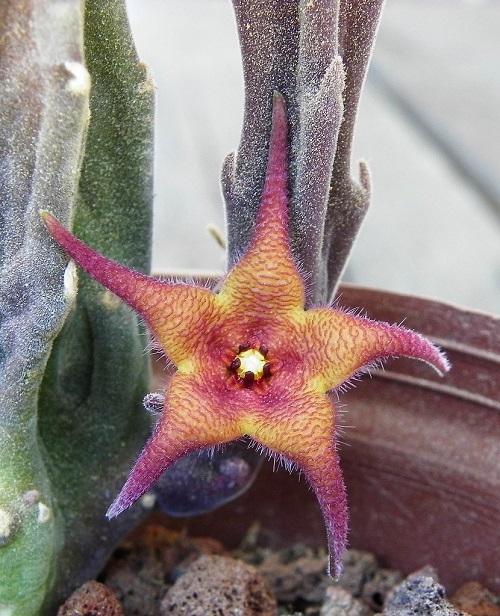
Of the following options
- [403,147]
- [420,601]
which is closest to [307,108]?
[420,601]

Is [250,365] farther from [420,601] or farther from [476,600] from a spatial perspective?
[476,600]

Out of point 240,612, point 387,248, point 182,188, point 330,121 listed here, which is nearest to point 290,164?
point 330,121

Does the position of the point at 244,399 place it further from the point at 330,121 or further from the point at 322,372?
the point at 330,121

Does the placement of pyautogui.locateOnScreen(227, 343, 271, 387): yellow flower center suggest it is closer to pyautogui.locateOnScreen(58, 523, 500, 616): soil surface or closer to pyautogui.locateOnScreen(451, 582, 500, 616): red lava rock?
pyautogui.locateOnScreen(58, 523, 500, 616): soil surface

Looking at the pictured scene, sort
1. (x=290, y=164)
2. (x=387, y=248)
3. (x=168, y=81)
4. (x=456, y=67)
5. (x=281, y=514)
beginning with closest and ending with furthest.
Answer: (x=290, y=164) → (x=281, y=514) → (x=387, y=248) → (x=456, y=67) → (x=168, y=81)

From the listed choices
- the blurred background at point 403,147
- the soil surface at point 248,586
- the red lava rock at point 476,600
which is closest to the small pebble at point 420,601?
the soil surface at point 248,586

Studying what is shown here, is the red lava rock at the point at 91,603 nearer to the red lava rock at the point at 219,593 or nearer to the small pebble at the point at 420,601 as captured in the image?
the red lava rock at the point at 219,593
